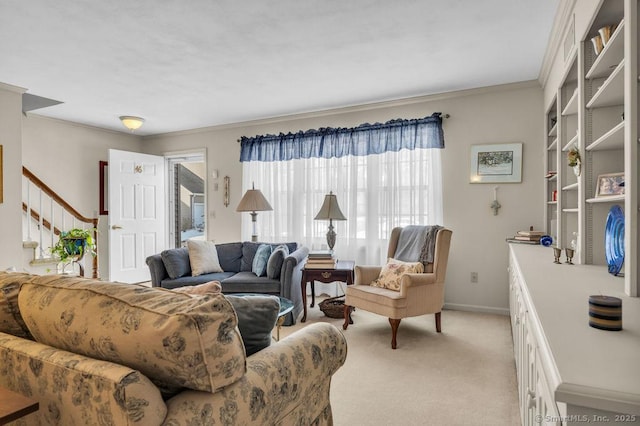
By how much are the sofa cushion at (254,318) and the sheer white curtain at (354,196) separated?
10.5 ft

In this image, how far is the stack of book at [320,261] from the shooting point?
12.4 feet

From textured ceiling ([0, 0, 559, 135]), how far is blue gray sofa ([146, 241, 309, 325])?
68.2 inches

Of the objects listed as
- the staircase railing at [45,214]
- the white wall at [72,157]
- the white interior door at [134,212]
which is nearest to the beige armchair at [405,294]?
the staircase railing at [45,214]

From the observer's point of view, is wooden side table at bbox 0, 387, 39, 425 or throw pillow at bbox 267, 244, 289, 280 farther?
throw pillow at bbox 267, 244, 289, 280

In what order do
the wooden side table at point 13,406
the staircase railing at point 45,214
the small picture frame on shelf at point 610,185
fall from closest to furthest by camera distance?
the wooden side table at point 13,406
the small picture frame on shelf at point 610,185
the staircase railing at point 45,214

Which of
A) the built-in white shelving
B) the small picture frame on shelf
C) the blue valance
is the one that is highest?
the blue valance

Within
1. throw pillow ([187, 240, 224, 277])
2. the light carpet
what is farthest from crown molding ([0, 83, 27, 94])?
the light carpet

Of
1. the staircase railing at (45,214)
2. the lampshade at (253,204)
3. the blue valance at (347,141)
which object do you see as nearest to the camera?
the blue valance at (347,141)

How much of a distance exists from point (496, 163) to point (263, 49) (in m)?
2.61

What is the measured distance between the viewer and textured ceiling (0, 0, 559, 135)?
2.33 meters

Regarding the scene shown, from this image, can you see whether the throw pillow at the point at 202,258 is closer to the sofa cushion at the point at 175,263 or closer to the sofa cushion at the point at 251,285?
the sofa cushion at the point at 175,263

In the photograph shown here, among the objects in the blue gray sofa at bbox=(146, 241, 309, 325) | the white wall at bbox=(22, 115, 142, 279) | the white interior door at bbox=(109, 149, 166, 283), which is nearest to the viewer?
the blue gray sofa at bbox=(146, 241, 309, 325)

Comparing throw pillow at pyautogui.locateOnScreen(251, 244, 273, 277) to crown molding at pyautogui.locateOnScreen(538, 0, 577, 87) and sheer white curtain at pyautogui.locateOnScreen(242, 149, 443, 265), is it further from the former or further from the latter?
crown molding at pyautogui.locateOnScreen(538, 0, 577, 87)

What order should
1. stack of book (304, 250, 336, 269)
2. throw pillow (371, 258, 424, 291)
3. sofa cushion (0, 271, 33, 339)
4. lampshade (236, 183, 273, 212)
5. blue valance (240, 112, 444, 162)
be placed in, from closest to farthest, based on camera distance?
1. sofa cushion (0, 271, 33, 339)
2. throw pillow (371, 258, 424, 291)
3. stack of book (304, 250, 336, 269)
4. blue valance (240, 112, 444, 162)
5. lampshade (236, 183, 273, 212)
